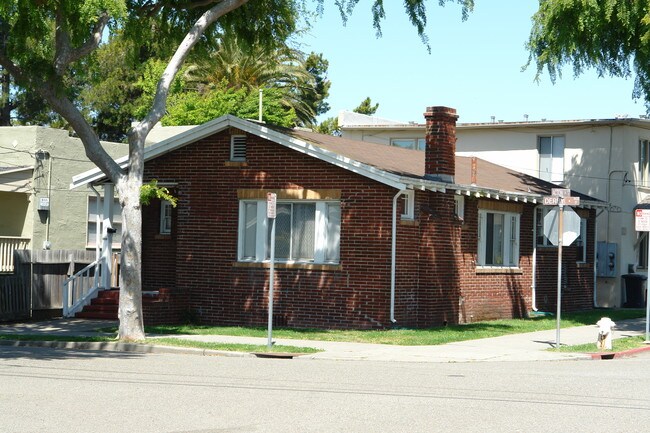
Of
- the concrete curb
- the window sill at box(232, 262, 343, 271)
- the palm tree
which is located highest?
the palm tree

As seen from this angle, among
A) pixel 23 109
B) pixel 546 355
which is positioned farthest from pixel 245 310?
pixel 23 109

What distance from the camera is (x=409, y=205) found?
2469cm

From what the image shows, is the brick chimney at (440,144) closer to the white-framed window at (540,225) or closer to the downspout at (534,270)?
the downspout at (534,270)

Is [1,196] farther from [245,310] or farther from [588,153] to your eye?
[588,153]

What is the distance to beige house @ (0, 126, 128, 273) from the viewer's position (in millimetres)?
31984

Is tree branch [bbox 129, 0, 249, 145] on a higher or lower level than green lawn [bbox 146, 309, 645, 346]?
higher

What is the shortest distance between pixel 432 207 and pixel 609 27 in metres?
6.34

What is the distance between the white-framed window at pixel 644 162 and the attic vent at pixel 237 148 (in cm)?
1728

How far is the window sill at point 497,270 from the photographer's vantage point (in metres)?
27.7

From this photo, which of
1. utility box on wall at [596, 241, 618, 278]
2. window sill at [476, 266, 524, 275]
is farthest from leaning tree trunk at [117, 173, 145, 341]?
utility box on wall at [596, 241, 618, 278]

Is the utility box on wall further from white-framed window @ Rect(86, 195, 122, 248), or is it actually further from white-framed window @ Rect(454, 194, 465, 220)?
white-framed window @ Rect(86, 195, 122, 248)

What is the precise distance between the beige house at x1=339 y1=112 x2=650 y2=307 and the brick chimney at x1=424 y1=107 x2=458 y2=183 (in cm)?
1181

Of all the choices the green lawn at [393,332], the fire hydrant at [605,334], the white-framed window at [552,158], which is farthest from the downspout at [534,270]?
the fire hydrant at [605,334]

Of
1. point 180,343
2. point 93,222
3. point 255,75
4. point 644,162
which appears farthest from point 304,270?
point 255,75
